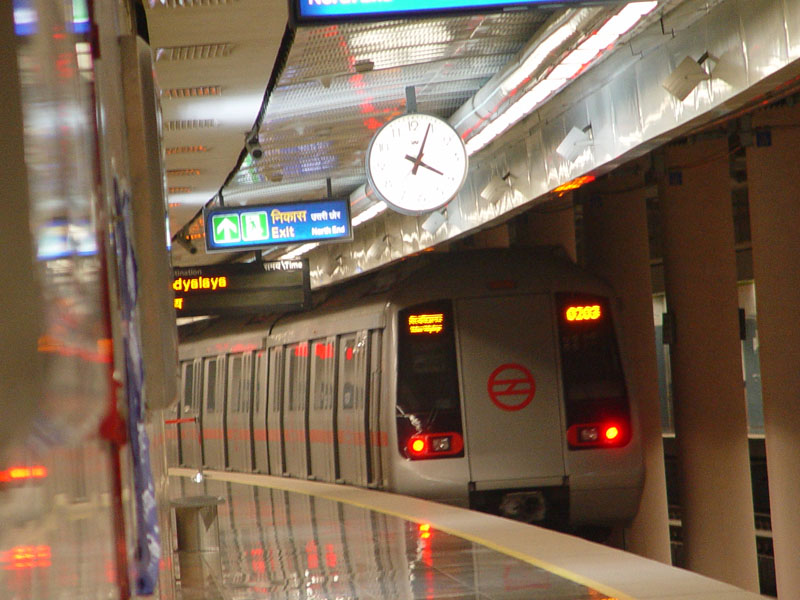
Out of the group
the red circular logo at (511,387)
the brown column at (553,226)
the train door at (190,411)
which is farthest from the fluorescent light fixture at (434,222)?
the train door at (190,411)

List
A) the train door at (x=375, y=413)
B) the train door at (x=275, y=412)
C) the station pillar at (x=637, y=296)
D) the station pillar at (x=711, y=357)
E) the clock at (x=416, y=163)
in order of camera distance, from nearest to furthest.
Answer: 1. the clock at (x=416, y=163)
2. the train door at (x=375, y=413)
3. the station pillar at (x=711, y=357)
4. the station pillar at (x=637, y=296)
5. the train door at (x=275, y=412)

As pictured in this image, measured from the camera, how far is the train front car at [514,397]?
39.9 feet

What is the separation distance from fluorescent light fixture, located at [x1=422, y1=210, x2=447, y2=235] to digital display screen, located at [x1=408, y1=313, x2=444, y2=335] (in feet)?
8.26

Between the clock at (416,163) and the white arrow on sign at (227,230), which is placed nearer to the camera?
the clock at (416,163)

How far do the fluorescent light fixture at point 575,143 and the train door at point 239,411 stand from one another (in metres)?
9.53

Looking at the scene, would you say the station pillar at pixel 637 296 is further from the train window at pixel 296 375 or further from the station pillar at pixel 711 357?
the train window at pixel 296 375

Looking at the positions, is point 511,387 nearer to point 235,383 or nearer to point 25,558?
point 235,383

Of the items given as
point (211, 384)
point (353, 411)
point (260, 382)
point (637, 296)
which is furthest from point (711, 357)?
point (211, 384)

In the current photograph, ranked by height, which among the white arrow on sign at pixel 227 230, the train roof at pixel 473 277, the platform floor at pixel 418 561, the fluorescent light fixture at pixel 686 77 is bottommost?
the platform floor at pixel 418 561

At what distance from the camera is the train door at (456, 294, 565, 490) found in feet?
39.9

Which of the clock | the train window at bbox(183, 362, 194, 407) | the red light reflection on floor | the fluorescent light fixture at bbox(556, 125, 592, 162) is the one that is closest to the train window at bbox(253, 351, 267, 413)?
the train window at bbox(183, 362, 194, 407)

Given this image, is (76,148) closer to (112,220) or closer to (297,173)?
(112,220)

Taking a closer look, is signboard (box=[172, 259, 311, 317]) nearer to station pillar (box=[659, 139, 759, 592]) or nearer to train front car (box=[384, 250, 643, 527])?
train front car (box=[384, 250, 643, 527])

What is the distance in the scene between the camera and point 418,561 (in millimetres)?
8125
